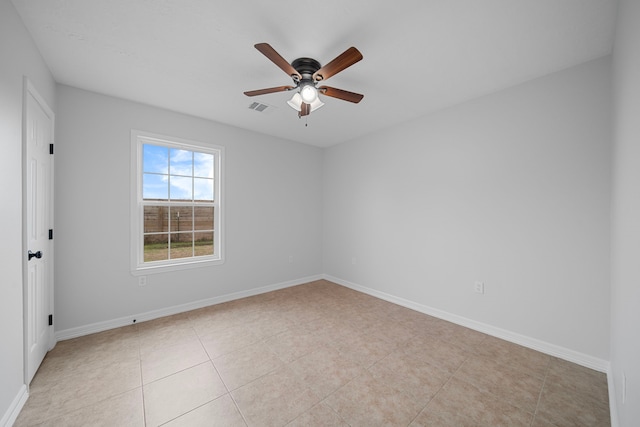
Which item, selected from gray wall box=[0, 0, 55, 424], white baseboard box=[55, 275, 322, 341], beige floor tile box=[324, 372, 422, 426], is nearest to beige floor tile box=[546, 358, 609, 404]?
beige floor tile box=[324, 372, 422, 426]

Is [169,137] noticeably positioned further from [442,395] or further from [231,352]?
[442,395]

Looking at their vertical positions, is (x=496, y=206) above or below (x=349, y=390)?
above

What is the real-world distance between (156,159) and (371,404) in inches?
142

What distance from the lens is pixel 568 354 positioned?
2.23 meters

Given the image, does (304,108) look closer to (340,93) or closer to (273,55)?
(340,93)

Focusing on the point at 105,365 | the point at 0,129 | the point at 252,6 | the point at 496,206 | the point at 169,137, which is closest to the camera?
the point at 0,129

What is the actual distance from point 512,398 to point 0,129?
3.75 meters

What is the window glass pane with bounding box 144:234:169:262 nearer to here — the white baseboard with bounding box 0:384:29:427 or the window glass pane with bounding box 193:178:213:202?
the window glass pane with bounding box 193:178:213:202

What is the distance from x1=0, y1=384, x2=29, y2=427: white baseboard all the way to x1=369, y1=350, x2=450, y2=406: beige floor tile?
7.82ft

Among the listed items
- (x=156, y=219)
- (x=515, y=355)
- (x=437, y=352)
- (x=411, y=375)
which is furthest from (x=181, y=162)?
(x=515, y=355)

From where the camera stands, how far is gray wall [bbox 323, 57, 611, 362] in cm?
215

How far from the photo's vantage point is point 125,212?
114 inches

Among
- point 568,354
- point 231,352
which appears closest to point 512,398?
point 568,354

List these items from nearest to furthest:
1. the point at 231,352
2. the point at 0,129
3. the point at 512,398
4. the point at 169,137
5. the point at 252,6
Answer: the point at 0,129
the point at 252,6
the point at 512,398
the point at 231,352
the point at 169,137
